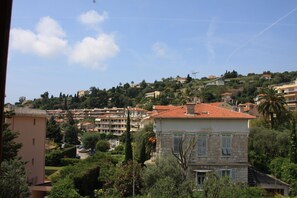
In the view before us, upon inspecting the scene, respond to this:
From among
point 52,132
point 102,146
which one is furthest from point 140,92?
point 52,132

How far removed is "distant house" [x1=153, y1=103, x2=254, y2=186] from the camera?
2536cm

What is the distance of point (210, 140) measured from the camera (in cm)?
2559

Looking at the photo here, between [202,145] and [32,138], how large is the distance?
1245cm

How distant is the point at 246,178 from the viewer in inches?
1000

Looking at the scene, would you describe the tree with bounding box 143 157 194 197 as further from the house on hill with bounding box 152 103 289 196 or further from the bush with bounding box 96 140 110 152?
the bush with bounding box 96 140 110 152

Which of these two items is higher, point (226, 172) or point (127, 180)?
point (226, 172)

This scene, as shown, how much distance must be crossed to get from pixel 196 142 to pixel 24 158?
39.7 feet

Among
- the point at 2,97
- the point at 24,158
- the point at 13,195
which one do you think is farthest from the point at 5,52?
the point at 24,158

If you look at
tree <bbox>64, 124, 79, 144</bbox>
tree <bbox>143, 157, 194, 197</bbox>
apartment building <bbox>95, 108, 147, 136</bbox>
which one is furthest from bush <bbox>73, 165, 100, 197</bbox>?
apartment building <bbox>95, 108, 147, 136</bbox>

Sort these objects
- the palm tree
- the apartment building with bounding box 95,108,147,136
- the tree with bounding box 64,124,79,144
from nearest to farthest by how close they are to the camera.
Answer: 1. the palm tree
2. the tree with bounding box 64,124,79,144
3. the apartment building with bounding box 95,108,147,136

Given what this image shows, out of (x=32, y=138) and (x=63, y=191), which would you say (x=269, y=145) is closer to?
(x=32, y=138)

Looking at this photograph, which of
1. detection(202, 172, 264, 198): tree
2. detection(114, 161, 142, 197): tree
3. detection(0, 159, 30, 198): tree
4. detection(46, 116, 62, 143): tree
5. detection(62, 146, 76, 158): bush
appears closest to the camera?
detection(0, 159, 30, 198): tree

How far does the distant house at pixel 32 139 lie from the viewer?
25.8 metres

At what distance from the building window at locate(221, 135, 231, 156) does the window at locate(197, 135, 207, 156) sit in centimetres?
120
